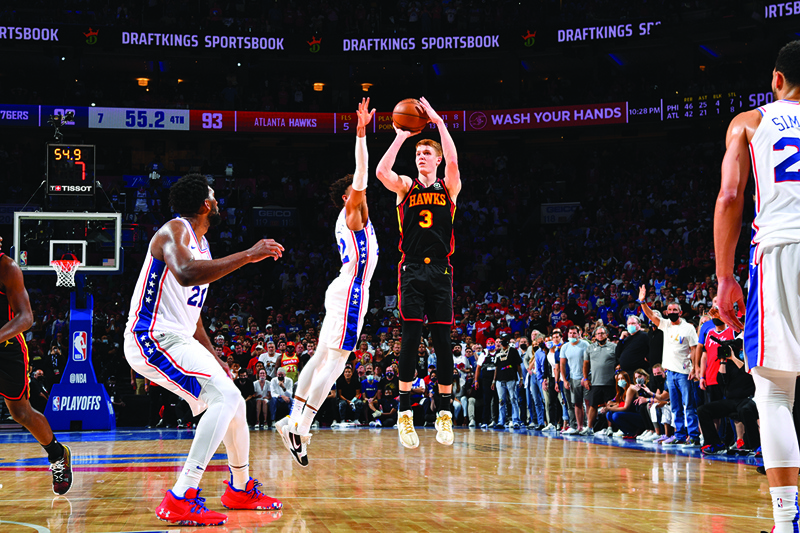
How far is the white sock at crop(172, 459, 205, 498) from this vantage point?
4.68m

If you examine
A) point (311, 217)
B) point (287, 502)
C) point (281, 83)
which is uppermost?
point (281, 83)

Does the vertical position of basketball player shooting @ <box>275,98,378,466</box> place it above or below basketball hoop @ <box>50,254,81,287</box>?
below

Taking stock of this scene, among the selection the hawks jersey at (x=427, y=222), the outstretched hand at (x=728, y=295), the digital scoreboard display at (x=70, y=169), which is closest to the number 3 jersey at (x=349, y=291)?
the hawks jersey at (x=427, y=222)

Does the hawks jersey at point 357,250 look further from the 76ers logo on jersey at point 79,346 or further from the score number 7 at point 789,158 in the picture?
the 76ers logo on jersey at point 79,346

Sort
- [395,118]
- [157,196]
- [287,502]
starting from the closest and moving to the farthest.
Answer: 1. [287,502]
2. [395,118]
3. [157,196]

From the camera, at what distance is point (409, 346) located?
6.46 meters

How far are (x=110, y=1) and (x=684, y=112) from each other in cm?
2020

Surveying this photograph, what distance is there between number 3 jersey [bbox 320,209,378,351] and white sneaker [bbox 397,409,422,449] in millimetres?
739

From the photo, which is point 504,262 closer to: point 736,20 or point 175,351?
point 736,20

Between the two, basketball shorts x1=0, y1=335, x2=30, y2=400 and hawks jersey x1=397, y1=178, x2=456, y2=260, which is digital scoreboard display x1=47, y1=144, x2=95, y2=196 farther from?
hawks jersey x1=397, y1=178, x2=456, y2=260

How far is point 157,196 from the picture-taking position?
1020 inches

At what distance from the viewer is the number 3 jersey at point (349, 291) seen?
6652 millimetres

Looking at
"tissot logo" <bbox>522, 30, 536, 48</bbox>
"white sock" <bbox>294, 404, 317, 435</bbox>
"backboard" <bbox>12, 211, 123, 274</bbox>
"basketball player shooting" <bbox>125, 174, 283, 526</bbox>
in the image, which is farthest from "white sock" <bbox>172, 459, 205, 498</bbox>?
"tissot logo" <bbox>522, 30, 536, 48</bbox>

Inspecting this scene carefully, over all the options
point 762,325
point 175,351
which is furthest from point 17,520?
point 762,325
